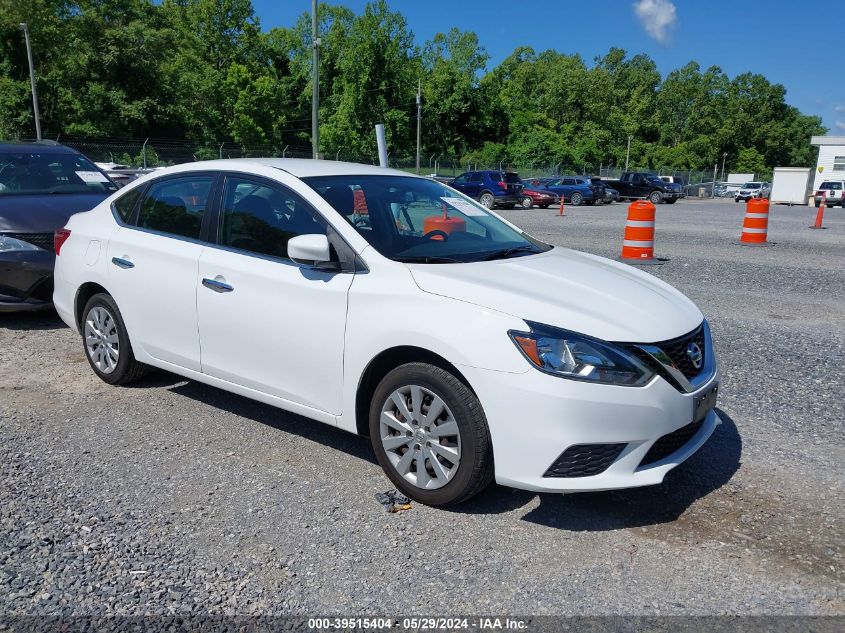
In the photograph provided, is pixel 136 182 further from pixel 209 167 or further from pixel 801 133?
pixel 801 133

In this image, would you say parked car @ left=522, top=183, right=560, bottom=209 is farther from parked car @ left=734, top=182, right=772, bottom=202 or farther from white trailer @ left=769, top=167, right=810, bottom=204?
white trailer @ left=769, top=167, right=810, bottom=204

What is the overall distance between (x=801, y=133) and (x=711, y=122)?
19.7 meters

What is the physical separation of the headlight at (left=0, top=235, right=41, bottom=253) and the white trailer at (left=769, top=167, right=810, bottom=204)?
52.0 meters

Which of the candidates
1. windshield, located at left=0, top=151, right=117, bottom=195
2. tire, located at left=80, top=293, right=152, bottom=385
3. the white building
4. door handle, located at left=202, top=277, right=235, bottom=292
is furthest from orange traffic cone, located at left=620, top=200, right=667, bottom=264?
the white building

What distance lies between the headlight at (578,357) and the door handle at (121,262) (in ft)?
9.46

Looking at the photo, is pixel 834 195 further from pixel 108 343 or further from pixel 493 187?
pixel 108 343

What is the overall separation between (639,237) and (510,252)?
869 cm

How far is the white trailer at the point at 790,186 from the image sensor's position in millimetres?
48906

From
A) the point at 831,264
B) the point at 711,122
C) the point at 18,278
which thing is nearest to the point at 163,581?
the point at 18,278

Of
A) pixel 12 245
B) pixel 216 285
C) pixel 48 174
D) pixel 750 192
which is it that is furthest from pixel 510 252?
pixel 750 192

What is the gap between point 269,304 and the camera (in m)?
3.91

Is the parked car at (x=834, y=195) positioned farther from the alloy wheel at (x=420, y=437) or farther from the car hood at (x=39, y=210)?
the alloy wheel at (x=420, y=437)

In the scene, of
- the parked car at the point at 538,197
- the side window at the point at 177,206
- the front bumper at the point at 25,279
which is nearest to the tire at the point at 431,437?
the side window at the point at 177,206

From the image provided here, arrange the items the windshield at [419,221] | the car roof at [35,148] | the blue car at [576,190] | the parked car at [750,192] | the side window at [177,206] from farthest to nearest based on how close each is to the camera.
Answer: the parked car at [750,192], the blue car at [576,190], the car roof at [35,148], the side window at [177,206], the windshield at [419,221]
